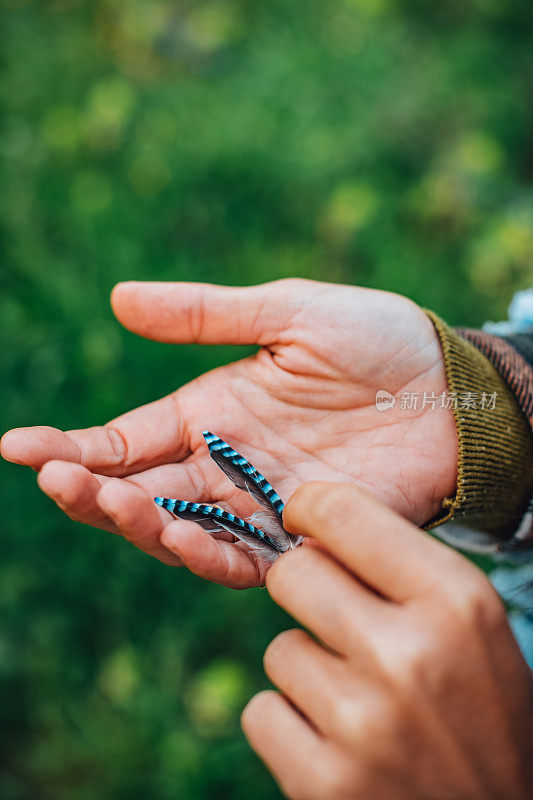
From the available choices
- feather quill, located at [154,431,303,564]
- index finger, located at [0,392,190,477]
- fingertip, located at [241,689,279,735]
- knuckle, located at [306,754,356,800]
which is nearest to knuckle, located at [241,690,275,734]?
fingertip, located at [241,689,279,735]

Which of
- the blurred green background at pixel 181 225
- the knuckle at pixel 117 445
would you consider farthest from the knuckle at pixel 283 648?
the blurred green background at pixel 181 225

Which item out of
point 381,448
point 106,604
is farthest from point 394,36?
point 106,604

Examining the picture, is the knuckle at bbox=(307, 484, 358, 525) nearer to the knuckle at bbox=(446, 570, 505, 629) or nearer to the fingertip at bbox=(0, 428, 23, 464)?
the knuckle at bbox=(446, 570, 505, 629)

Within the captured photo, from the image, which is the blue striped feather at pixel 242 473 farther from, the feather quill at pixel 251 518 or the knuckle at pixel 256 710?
the knuckle at pixel 256 710

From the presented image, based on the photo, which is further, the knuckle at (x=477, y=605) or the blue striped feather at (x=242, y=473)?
the blue striped feather at (x=242, y=473)

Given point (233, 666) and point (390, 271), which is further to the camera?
point (390, 271)

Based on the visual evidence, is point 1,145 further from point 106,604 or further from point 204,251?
point 106,604

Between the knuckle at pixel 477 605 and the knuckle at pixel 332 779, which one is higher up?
the knuckle at pixel 477 605
